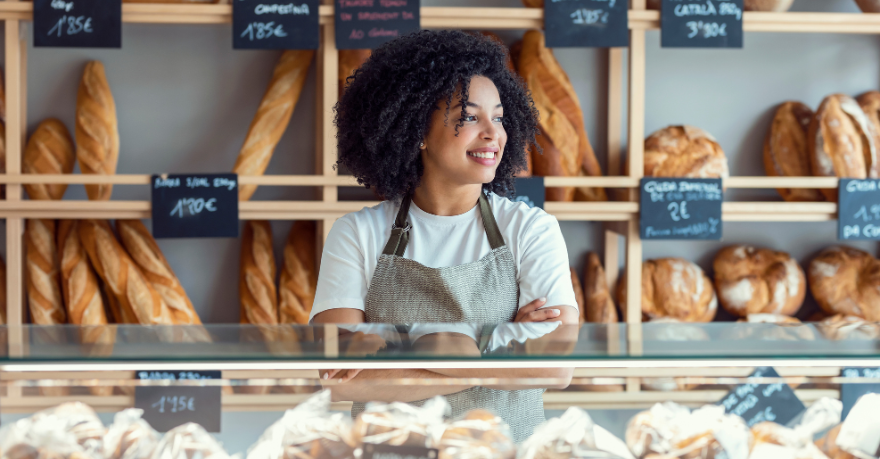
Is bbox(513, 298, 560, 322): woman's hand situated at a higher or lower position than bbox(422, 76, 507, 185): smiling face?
lower

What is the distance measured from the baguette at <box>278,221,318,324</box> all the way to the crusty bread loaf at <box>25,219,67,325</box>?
0.49 metres

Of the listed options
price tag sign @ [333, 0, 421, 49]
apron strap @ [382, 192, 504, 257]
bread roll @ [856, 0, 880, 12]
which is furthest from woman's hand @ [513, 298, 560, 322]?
bread roll @ [856, 0, 880, 12]

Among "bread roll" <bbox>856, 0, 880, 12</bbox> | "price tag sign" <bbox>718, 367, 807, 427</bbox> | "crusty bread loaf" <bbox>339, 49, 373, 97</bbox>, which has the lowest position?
"price tag sign" <bbox>718, 367, 807, 427</bbox>

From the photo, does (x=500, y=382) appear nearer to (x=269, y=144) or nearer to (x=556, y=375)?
(x=556, y=375)

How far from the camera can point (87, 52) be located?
1565mm

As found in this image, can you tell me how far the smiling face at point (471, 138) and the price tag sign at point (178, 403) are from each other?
487 mm

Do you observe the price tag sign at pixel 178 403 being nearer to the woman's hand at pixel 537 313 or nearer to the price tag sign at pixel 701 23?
the woman's hand at pixel 537 313

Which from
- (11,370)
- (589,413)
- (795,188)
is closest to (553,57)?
(795,188)

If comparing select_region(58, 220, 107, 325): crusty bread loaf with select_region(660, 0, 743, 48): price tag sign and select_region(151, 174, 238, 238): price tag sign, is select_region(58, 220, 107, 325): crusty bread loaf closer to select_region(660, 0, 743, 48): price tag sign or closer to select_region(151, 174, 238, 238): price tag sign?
select_region(151, 174, 238, 238): price tag sign

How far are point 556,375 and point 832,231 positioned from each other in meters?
1.48

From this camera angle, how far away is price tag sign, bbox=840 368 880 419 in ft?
1.92

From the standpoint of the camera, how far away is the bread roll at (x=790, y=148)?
159 cm

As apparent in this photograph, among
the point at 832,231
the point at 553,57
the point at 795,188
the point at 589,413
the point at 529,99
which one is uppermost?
the point at 553,57

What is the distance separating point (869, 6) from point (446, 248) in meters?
1.29
